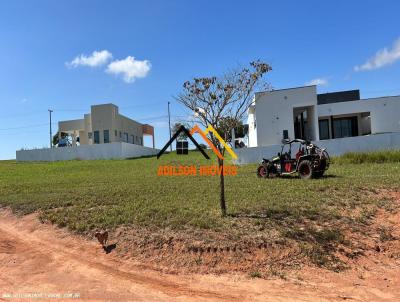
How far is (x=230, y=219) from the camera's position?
24.4ft

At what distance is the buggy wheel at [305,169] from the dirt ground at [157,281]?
6.90 metres

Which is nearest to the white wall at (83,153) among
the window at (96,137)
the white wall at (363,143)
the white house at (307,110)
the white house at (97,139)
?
the white house at (97,139)

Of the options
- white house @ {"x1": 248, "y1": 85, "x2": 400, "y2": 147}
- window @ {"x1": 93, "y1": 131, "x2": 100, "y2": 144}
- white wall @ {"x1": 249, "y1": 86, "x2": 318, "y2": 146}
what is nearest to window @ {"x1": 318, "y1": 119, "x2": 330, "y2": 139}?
white house @ {"x1": 248, "y1": 85, "x2": 400, "y2": 147}

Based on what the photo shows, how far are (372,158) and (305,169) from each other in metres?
6.96

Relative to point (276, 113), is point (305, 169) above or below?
below

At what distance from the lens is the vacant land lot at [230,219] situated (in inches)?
240

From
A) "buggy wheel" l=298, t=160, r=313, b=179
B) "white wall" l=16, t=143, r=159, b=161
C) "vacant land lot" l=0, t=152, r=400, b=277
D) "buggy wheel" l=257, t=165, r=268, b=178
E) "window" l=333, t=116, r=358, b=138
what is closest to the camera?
"vacant land lot" l=0, t=152, r=400, b=277

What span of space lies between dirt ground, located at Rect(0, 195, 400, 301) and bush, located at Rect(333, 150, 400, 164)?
13.0m

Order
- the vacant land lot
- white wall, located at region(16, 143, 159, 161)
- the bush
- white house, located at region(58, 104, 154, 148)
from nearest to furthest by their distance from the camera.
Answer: the vacant land lot, the bush, white wall, located at region(16, 143, 159, 161), white house, located at region(58, 104, 154, 148)

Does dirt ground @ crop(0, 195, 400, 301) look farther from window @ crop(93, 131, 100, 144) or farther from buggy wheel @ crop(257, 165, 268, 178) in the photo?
window @ crop(93, 131, 100, 144)

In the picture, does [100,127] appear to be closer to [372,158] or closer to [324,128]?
[324,128]

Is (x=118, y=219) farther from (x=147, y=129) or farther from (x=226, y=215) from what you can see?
(x=147, y=129)

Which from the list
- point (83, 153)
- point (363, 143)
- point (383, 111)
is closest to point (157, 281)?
point (363, 143)

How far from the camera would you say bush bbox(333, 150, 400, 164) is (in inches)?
723
